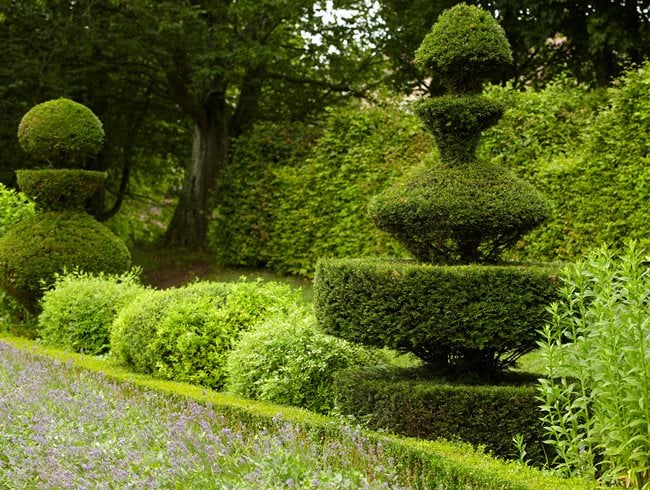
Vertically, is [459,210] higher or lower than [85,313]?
higher

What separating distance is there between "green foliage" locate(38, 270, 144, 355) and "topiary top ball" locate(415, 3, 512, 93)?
505 cm

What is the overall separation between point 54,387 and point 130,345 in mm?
1424

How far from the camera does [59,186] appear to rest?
40.4ft

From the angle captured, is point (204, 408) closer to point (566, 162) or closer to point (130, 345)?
point (130, 345)

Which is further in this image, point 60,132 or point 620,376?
point 60,132

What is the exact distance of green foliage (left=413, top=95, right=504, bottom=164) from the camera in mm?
6160

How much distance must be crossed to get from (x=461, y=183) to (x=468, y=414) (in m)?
1.57

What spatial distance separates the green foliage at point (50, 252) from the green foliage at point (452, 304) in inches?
273

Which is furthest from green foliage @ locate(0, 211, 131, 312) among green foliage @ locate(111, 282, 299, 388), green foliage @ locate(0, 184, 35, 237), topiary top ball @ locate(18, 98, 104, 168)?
green foliage @ locate(111, 282, 299, 388)

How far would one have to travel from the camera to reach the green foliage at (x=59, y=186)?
12320mm

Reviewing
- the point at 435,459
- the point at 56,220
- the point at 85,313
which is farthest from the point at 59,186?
the point at 435,459

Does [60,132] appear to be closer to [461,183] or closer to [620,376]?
[461,183]

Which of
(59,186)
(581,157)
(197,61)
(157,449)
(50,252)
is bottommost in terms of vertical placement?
(157,449)

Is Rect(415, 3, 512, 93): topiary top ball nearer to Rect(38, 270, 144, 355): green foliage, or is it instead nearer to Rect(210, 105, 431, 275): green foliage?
Rect(38, 270, 144, 355): green foliage
